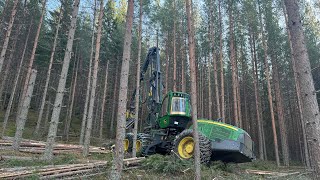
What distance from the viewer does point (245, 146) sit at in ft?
30.9

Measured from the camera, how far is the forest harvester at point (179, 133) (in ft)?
30.2

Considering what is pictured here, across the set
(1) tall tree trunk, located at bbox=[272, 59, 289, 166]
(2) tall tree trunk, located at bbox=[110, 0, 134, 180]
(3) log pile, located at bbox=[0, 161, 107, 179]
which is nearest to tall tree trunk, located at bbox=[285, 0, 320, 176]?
(2) tall tree trunk, located at bbox=[110, 0, 134, 180]

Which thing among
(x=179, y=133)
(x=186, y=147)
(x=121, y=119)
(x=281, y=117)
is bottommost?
(x=186, y=147)

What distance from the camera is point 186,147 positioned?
1003 centimetres

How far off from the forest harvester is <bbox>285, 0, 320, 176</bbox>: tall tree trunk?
→ 3944mm

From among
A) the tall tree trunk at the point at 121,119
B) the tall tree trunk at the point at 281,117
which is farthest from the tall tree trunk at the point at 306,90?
the tall tree trunk at the point at 281,117

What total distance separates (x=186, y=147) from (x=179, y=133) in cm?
201

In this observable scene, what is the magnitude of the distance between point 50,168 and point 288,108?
3214 cm

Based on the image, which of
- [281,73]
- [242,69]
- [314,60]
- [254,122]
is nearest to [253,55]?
[242,69]

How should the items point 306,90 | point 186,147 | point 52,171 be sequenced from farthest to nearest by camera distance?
point 186,147
point 52,171
point 306,90

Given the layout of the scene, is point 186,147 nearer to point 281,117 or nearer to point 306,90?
point 306,90

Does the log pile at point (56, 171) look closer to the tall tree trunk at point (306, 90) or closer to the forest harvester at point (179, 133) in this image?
the forest harvester at point (179, 133)

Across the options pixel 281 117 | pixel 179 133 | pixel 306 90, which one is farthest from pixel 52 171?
pixel 281 117

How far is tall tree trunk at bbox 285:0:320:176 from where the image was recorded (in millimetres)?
5086
